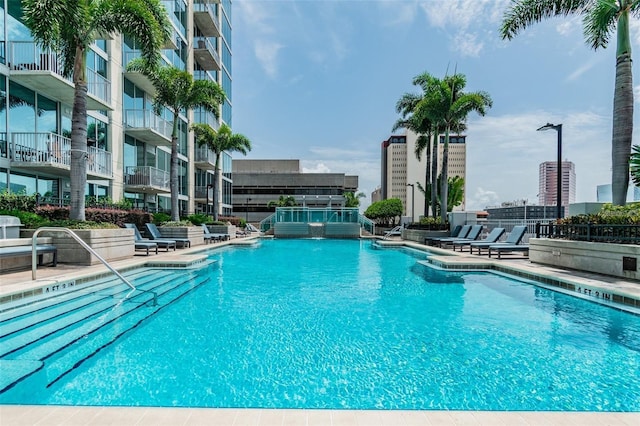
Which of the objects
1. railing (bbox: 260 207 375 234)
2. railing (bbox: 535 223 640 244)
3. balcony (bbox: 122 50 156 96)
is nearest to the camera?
railing (bbox: 535 223 640 244)

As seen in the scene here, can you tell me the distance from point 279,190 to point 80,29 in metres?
51.5

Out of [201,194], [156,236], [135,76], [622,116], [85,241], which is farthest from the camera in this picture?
[201,194]

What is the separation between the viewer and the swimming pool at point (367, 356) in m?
2.94

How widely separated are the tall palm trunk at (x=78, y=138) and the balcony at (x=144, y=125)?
27.4ft

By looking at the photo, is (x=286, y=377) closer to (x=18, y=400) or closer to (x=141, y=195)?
(x=18, y=400)

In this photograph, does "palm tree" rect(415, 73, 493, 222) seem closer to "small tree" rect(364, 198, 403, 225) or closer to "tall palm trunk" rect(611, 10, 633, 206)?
"tall palm trunk" rect(611, 10, 633, 206)

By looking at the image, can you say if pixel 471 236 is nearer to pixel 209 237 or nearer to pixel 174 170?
pixel 209 237

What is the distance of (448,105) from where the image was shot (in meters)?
18.4

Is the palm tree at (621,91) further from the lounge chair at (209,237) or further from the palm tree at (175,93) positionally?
the lounge chair at (209,237)

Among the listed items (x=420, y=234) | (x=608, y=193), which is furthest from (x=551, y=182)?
(x=608, y=193)

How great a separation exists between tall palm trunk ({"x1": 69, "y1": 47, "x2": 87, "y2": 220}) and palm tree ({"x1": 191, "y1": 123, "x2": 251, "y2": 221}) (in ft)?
46.6

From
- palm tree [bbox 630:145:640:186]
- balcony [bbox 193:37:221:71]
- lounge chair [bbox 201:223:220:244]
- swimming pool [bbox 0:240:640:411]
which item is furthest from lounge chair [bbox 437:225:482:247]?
balcony [bbox 193:37:221:71]

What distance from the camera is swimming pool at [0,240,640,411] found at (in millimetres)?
2943

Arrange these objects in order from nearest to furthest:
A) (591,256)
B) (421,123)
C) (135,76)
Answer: (591,256)
(135,76)
(421,123)
